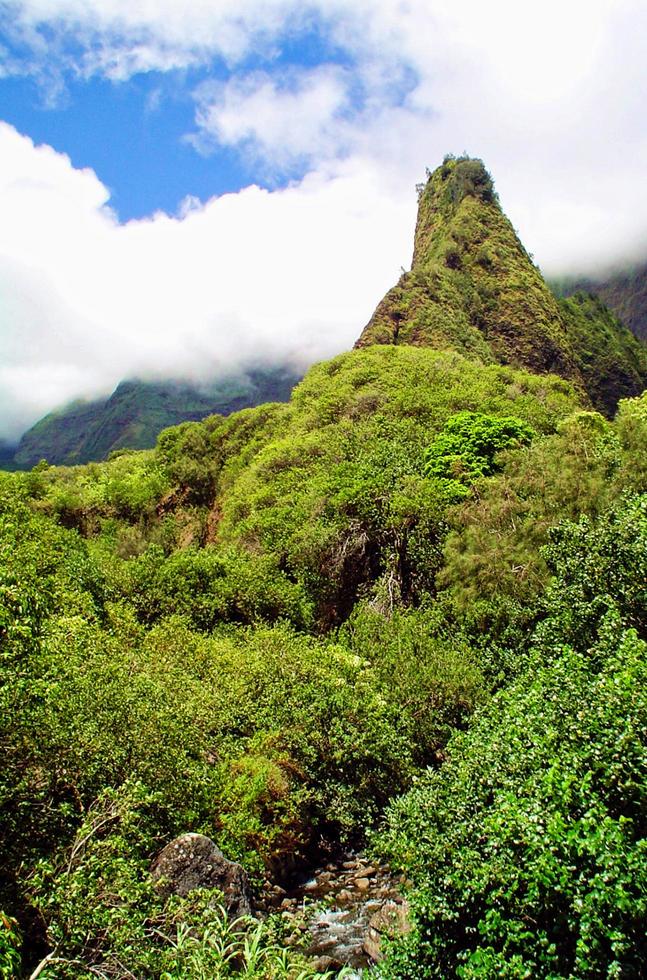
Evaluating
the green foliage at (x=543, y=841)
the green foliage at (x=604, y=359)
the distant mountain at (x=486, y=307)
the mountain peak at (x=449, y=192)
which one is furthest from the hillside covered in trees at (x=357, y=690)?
the mountain peak at (x=449, y=192)

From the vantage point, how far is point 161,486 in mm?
48594

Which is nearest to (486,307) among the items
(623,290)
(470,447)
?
(470,447)

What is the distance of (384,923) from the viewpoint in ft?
43.7

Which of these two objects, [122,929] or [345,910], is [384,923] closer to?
[345,910]

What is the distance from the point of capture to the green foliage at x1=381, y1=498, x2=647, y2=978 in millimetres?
7555

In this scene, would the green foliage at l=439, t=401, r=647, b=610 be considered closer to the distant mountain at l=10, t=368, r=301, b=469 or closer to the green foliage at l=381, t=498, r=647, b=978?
the green foliage at l=381, t=498, r=647, b=978

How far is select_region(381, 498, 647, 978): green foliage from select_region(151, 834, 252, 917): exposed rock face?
339 cm

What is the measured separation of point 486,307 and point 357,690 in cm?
6216

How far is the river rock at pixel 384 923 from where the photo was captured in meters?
12.7

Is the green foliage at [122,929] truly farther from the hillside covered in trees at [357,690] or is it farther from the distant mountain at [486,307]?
the distant mountain at [486,307]

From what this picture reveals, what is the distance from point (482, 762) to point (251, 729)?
31.4 ft

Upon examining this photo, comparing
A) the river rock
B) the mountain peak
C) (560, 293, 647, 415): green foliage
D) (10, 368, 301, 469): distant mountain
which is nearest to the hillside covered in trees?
the river rock

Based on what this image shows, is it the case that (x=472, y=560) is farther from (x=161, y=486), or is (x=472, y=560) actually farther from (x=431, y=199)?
(x=431, y=199)

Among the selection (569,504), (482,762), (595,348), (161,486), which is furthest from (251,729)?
(595,348)
